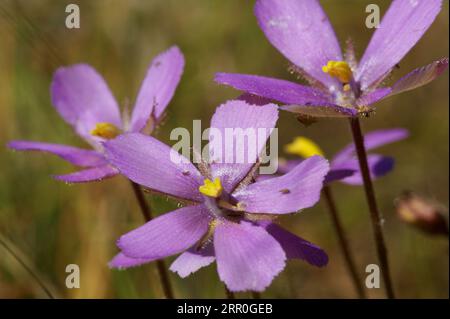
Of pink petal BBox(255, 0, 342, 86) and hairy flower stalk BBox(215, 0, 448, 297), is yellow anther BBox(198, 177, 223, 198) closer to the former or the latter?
hairy flower stalk BBox(215, 0, 448, 297)

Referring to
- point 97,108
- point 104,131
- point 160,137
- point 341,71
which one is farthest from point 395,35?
point 160,137

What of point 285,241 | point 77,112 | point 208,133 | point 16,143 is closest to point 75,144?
point 77,112

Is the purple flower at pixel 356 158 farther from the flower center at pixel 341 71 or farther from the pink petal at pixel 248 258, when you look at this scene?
the pink petal at pixel 248 258

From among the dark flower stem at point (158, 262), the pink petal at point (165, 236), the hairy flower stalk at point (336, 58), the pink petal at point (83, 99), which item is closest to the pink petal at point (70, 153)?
the dark flower stem at point (158, 262)

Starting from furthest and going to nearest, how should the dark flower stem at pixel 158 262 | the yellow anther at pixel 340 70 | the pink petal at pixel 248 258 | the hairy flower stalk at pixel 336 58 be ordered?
1. the dark flower stem at pixel 158 262
2. the yellow anther at pixel 340 70
3. the hairy flower stalk at pixel 336 58
4. the pink petal at pixel 248 258

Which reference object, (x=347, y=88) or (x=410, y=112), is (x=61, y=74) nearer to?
(x=347, y=88)

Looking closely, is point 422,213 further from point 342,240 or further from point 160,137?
point 160,137

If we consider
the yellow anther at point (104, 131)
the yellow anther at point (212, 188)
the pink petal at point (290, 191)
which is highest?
the yellow anther at point (104, 131)

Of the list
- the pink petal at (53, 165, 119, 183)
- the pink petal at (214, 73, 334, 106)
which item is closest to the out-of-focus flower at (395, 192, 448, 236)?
the pink petal at (214, 73, 334, 106)
